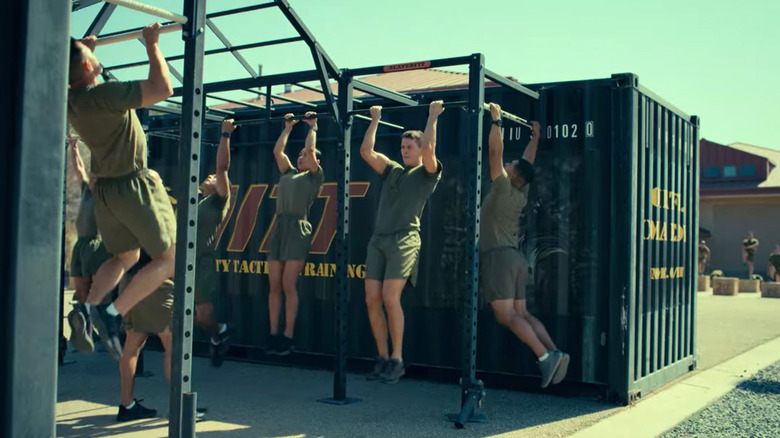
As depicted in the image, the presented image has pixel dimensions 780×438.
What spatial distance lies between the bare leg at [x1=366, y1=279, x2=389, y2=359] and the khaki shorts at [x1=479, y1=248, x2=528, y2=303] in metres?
1.02

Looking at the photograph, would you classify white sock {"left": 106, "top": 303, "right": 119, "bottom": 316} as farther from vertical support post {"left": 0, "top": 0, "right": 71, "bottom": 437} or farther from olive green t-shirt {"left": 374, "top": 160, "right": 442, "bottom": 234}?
olive green t-shirt {"left": 374, "top": 160, "right": 442, "bottom": 234}

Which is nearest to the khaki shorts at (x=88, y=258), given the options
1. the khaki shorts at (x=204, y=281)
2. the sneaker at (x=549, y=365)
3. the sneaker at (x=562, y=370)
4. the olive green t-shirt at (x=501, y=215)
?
the khaki shorts at (x=204, y=281)

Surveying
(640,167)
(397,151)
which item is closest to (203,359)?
(397,151)

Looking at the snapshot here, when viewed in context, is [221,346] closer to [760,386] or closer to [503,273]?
[503,273]

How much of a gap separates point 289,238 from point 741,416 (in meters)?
4.84

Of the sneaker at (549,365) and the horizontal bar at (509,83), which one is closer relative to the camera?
the horizontal bar at (509,83)

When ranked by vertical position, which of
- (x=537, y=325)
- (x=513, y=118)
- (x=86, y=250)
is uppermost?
(x=513, y=118)

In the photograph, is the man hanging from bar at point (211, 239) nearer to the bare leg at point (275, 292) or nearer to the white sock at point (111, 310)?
the bare leg at point (275, 292)

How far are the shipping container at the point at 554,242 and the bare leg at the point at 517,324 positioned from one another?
11.0 inches

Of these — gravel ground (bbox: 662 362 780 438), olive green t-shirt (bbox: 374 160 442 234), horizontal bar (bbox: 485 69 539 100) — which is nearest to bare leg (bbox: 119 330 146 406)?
olive green t-shirt (bbox: 374 160 442 234)

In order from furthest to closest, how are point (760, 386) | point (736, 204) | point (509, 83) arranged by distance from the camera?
point (736, 204), point (760, 386), point (509, 83)

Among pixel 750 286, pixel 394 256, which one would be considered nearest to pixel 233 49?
pixel 394 256

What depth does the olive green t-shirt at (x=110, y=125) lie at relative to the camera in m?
4.28

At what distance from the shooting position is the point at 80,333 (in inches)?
179
